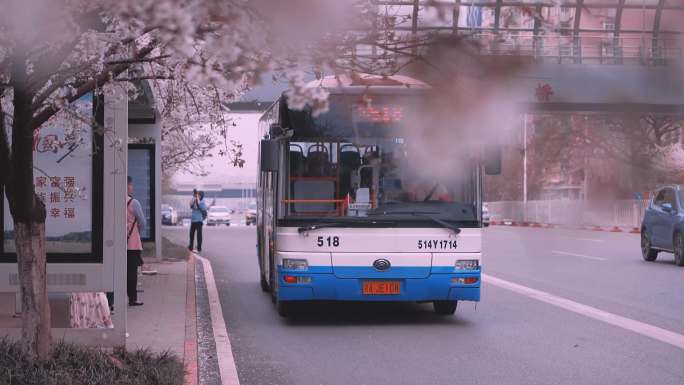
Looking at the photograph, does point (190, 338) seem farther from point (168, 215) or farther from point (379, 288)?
point (168, 215)

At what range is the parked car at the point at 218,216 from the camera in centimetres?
6175

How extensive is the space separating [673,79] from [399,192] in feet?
25.3

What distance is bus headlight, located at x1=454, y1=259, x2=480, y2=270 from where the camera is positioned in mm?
10984

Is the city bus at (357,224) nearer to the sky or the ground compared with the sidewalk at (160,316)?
nearer to the sky

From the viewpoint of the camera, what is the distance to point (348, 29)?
3.72 meters

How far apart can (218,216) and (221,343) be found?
5213cm

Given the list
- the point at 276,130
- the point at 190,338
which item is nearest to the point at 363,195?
the point at 276,130

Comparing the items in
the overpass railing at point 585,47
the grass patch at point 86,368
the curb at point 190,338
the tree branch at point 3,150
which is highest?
the overpass railing at point 585,47

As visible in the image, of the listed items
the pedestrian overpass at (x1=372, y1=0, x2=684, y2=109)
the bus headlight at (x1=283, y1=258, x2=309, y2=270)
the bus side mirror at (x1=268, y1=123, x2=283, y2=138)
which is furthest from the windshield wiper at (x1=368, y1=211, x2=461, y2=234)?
the pedestrian overpass at (x1=372, y1=0, x2=684, y2=109)

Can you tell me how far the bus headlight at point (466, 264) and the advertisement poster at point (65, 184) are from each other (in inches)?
171

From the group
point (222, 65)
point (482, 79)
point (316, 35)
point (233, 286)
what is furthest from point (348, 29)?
point (233, 286)

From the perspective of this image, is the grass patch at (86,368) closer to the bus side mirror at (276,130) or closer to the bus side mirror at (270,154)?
the bus side mirror at (270,154)

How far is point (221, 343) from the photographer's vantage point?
10109mm

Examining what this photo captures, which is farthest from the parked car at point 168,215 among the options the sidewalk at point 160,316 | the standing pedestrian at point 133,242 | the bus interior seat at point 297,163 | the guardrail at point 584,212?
the guardrail at point 584,212
